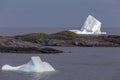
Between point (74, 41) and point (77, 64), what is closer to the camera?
point (77, 64)

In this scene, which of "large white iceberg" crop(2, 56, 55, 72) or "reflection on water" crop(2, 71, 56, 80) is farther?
"large white iceberg" crop(2, 56, 55, 72)

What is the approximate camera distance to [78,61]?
70438 mm

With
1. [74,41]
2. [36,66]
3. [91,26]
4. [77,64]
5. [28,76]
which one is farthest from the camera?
[91,26]

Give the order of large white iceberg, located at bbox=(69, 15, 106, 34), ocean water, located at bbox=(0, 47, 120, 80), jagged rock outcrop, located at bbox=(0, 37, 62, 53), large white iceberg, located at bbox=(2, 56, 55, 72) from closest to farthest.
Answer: large white iceberg, located at bbox=(2, 56, 55, 72) → ocean water, located at bbox=(0, 47, 120, 80) → jagged rock outcrop, located at bbox=(0, 37, 62, 53) → large white iceberg, located at bbox=(69, 15, 106, 34)

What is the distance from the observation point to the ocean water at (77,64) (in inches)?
2092

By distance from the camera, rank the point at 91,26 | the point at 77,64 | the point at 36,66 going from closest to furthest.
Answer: the point at 36,66 < the point at 77,64 < the point at 91,26

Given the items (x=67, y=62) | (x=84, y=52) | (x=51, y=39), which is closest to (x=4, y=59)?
(x=67, y=62)

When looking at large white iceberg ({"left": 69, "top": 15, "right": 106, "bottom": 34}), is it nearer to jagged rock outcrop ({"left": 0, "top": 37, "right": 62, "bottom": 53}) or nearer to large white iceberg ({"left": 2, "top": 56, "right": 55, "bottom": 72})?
jagged rock outcrop ({"left": 0, "top": 37, "right": 62, "bottom": 53})

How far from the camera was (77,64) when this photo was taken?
218 ft

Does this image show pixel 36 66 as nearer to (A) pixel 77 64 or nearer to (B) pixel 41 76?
(B) pixel 41 76

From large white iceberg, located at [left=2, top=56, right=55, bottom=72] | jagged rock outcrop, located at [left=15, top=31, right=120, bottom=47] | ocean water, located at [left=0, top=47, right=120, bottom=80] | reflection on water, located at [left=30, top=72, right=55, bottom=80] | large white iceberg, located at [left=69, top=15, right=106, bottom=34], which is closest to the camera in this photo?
reflection on water, located at [left=30, top=72, right=55, bottom=80]

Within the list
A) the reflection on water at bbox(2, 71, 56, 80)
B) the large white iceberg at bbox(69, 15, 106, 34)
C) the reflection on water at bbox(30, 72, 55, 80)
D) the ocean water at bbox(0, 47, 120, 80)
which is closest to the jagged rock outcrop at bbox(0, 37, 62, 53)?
the ocean water at bbox(0, 47, 120, 80)

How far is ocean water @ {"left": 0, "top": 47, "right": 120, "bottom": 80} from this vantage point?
53.1 meters

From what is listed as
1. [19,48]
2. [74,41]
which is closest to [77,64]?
[19,48]
